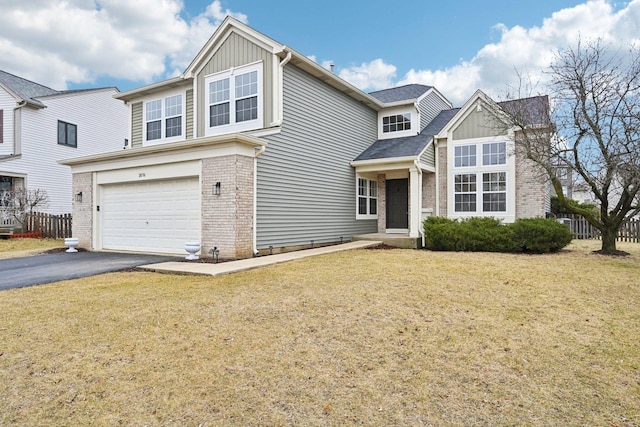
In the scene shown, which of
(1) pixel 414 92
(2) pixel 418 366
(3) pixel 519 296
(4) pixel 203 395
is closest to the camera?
(4) pixel 203 395

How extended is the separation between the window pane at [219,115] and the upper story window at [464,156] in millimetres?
8805

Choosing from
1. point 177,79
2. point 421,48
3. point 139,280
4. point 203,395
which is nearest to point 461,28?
point 421,48

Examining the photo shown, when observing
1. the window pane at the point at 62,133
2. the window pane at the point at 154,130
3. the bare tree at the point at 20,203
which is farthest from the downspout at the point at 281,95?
the window pane at the point at 62,133

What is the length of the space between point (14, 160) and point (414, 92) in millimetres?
19630

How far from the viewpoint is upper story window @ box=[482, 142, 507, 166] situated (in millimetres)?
13889

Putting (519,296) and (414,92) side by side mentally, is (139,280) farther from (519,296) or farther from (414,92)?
(414,92)

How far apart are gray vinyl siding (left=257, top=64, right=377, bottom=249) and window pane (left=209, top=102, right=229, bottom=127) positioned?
2314 mm

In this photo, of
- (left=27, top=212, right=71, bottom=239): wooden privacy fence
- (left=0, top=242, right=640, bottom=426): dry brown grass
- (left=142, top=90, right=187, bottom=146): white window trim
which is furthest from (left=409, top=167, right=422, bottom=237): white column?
(left=27, top=212, right=71, bottom=239): wooden privacy fence

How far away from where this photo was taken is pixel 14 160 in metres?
18.5

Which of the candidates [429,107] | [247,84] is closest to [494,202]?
[429,107]

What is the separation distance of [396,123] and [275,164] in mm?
7696

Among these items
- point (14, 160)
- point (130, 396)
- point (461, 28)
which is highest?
point (461, 28)

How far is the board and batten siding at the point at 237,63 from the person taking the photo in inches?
443

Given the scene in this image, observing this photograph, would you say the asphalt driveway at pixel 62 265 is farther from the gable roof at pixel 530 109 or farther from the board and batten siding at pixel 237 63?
the gable roof at pixel 530 109
